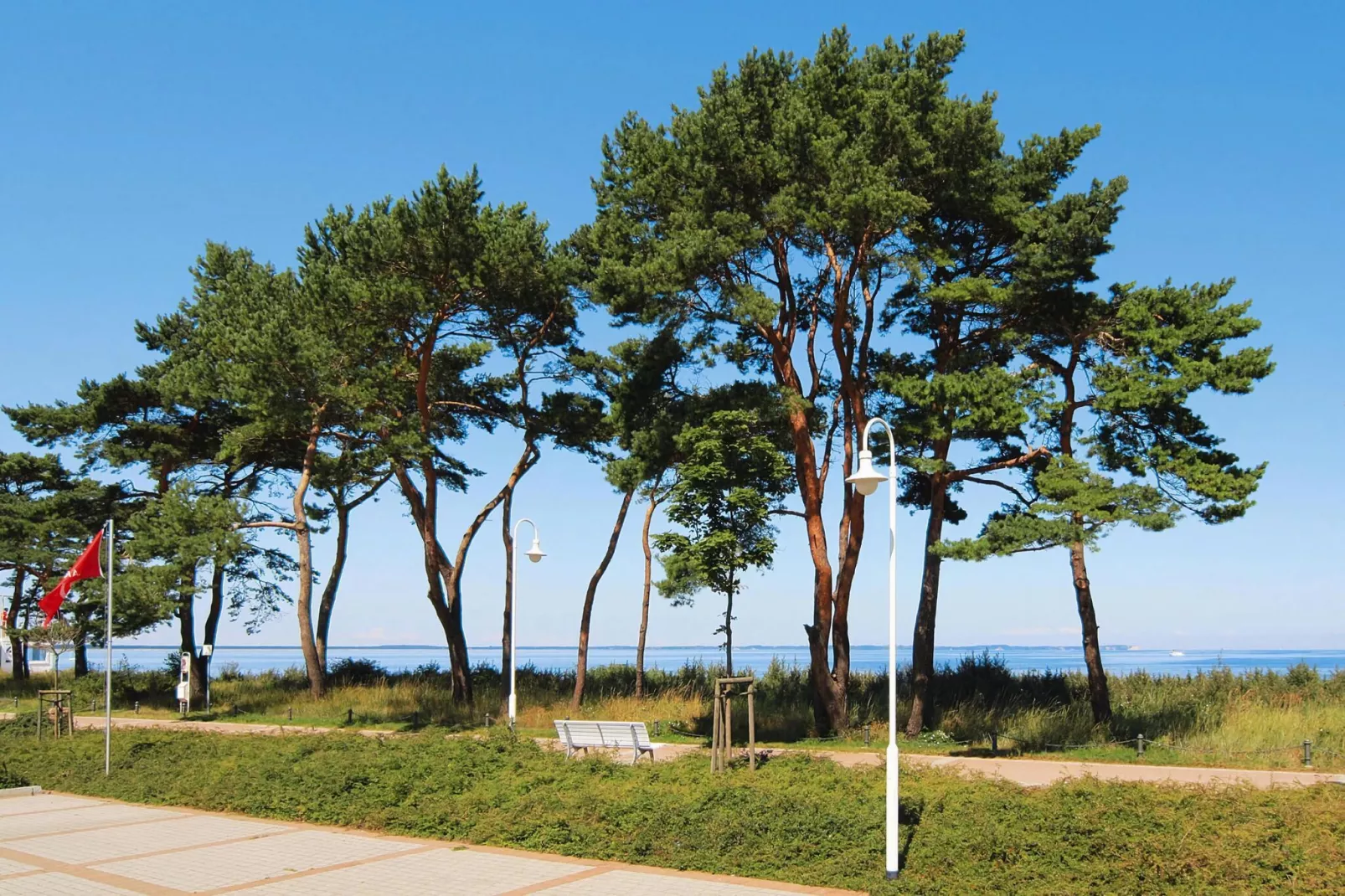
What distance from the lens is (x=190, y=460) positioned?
3819 cm

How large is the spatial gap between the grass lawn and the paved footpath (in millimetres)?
485

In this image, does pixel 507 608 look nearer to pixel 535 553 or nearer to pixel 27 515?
pixel 535 553

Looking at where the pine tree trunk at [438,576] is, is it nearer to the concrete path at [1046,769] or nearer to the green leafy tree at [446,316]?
the green leafy tree at [446,316]

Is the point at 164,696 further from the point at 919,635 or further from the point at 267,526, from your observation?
the point at 919,635

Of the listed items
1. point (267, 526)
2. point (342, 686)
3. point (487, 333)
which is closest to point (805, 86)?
point (487, 333)

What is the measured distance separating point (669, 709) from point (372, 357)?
39.5 feet

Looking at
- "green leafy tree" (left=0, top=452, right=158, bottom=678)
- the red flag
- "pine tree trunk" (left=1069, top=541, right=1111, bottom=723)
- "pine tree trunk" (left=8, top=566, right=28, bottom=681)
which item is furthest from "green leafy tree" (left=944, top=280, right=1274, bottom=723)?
"pine tree trunk" (left=8, top=566, right=28, bottom=681)

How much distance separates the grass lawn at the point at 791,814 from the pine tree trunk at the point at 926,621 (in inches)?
308

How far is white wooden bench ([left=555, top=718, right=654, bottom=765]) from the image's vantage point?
1711 centimetres

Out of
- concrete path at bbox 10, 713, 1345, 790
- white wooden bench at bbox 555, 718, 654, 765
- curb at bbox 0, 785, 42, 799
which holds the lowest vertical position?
curb at bbox 0, 785, 42, 799

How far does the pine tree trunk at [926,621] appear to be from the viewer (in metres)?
22.4

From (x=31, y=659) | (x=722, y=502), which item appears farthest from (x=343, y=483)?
(x=31, y=659)

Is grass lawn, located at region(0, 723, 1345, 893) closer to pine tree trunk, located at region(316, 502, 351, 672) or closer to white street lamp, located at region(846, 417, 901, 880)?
white street lamp, located at region(846, 417, 901, 880)

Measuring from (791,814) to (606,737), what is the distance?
22.0 ft
